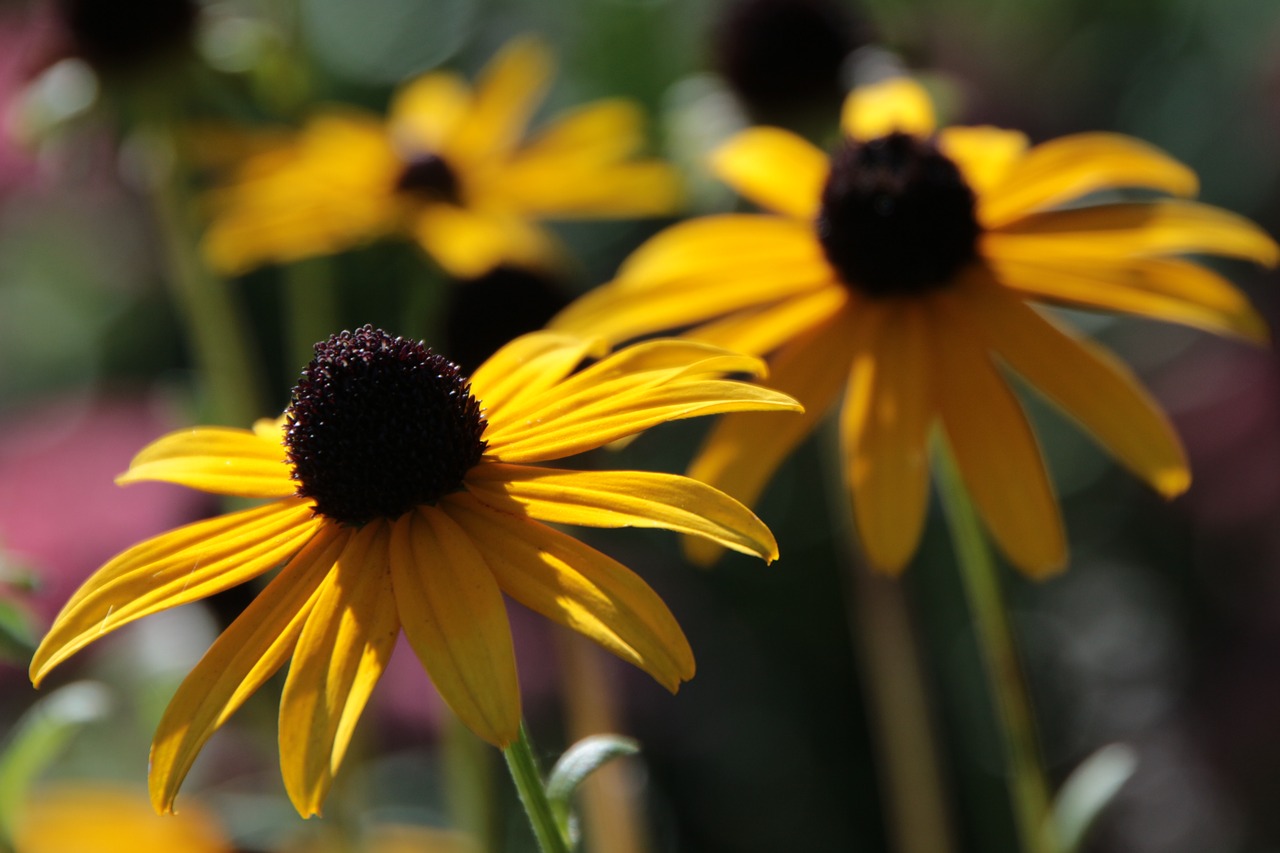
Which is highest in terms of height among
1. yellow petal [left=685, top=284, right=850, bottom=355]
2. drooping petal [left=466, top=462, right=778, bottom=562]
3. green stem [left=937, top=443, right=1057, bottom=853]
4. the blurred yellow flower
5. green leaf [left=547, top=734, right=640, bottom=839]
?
yellow petal [left=685, top=284, right=850, bottom=355]

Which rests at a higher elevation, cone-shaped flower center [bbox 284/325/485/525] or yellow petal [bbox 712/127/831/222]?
yellow petal [bbox 712/127/831/222]

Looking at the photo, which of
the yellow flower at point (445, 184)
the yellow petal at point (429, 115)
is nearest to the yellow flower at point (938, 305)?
the yellow flower at point (445, 184)

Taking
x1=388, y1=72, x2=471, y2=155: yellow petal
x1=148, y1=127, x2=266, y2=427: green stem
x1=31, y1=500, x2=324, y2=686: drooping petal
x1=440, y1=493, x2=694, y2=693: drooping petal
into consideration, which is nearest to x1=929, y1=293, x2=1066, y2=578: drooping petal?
x1=440, y1=493, x2=694, y2=693: drooping petal

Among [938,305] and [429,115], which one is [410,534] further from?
[429,115]

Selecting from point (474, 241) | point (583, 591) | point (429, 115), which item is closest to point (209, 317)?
point (474, 241)

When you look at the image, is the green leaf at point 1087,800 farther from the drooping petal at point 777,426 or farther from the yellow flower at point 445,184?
the yellow flower at point 445,184

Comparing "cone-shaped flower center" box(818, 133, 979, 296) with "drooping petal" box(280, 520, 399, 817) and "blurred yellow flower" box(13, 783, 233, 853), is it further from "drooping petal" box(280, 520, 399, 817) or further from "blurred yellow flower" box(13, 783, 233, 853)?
"blurred yellow flower" box(13, 783, 233, 853)

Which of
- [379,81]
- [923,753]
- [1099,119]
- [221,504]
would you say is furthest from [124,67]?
[1099,119]
